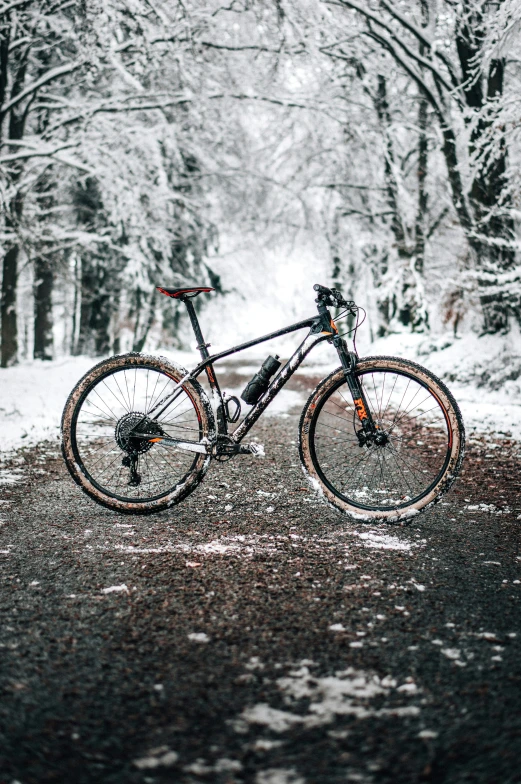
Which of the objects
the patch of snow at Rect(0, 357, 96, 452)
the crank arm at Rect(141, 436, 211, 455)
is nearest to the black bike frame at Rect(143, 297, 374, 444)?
the crank arm at Rect(141, 436, 211, 455)

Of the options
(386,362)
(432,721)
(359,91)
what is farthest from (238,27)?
(432,721)

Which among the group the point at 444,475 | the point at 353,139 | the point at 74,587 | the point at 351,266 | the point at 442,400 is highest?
the point at 353,139

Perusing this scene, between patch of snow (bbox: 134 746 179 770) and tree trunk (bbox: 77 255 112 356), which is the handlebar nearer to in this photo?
patch of snow (bbox: 134 746 179 770)

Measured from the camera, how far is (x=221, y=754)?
4.59 ft

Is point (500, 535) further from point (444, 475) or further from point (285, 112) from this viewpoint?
point (285, 112)

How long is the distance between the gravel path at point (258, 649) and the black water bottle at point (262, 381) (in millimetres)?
701

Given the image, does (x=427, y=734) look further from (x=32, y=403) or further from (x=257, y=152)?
(x=257, y=152)

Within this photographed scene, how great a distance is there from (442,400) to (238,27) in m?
10.7

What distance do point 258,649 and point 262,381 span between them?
1770mm

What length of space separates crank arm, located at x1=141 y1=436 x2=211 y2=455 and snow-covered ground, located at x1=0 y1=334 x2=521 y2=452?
2548 millimetres

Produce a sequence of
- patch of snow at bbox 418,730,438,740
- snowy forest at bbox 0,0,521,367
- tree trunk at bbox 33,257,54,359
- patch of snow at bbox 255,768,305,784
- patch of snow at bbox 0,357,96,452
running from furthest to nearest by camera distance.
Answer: tree trunk at bbox 33,257,54,359 < snowy forest at bbox 0,0,521,367 < patch of snow at bbox 0,357,96,452 < patch of snow at bbox 418,730,438,740 < patch of snow at bbox 255,768,305,784

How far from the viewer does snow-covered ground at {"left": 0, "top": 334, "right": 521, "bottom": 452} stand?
6535mm

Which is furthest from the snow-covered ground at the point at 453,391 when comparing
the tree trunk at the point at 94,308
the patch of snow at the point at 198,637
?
the tree trunk at the point at 94,308

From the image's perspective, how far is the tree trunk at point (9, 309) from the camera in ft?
45.3
